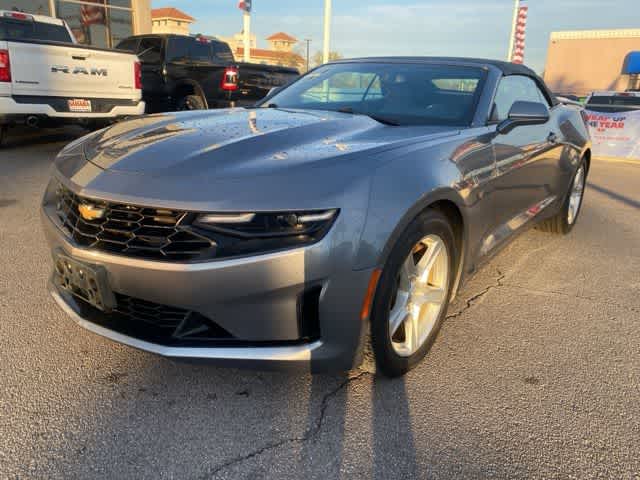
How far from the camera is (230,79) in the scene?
9711mm

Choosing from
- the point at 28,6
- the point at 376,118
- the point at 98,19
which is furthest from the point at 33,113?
the point at 98,19

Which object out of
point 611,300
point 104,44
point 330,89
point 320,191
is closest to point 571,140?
point 611,300

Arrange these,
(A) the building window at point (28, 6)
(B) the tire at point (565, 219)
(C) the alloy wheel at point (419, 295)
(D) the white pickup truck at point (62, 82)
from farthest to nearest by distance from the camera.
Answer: (A) the building window at point (28, 6), (D) the white pickup truck at point (62, 82), (B) the tire at point (565, 219), (C) the alloy wheel at point (419, 295)

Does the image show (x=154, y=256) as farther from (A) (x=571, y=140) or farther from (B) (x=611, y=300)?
(A) (x=571, y=140)

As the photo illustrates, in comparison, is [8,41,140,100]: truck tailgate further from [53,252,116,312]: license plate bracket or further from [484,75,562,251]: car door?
[484,75,562,251]: car door

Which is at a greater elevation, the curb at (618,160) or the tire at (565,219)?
the tire at (565,219)

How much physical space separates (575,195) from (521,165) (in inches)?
83.1

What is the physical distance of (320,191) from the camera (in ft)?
6.30

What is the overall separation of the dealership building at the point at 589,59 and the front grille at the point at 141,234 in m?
45.1

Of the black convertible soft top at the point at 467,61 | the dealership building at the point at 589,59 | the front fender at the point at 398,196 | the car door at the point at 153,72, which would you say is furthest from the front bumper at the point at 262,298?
the dealership building at the point at 589,59

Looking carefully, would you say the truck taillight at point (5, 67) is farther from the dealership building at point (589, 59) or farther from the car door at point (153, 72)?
the dealership building at point (589, 59)

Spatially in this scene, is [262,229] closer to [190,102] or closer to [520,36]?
[190,102]

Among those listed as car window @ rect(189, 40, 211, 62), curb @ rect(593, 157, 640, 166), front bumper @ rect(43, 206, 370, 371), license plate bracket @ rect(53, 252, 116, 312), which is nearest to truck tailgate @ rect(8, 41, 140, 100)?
car window @ rect(189, 40, 211, 62)

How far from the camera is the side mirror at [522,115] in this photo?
3.15 metres
